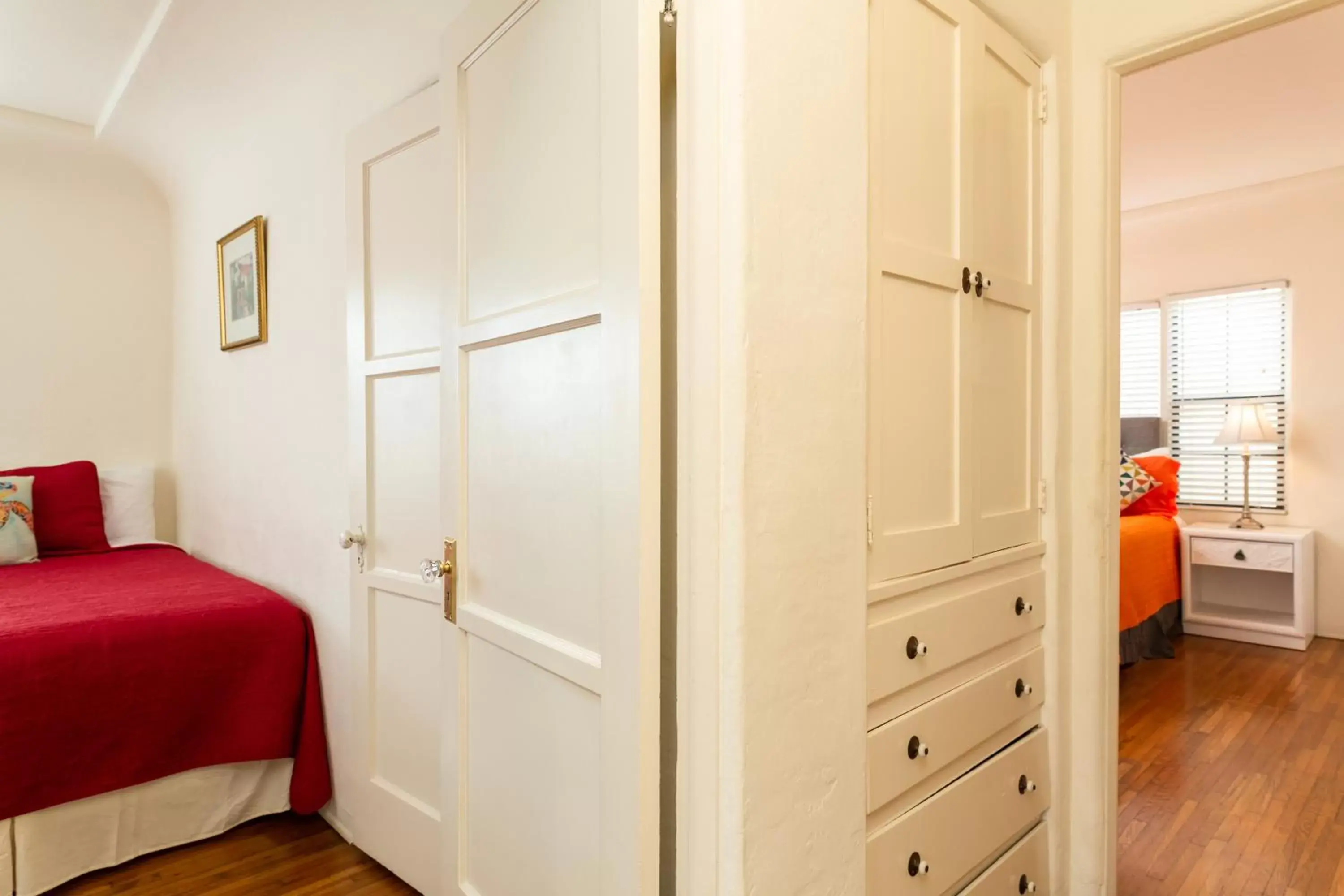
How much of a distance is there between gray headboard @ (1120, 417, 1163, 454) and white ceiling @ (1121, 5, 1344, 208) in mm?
1356

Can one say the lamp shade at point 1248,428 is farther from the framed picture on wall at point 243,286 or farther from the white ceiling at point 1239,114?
the framed picture on wall at point 243,286

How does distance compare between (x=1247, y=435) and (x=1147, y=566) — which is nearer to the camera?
(x=1147, y=566)

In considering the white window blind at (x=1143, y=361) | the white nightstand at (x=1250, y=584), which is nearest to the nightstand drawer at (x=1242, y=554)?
the white nightstand at (x=1250, y=584)

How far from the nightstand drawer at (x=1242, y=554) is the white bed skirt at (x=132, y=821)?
4.55 meters

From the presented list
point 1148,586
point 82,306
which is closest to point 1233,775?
point 1148,586

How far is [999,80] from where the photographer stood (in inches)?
63.6

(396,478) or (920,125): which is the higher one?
(920,125)

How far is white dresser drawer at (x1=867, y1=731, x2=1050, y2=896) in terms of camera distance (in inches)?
52.0

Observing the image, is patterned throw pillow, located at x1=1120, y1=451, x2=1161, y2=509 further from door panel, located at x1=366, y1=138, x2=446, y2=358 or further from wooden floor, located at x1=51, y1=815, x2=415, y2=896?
wooden floor, located at x1=51, y1=815, x2=415, y2=896

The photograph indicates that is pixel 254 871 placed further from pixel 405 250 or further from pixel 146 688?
pixel 405 250

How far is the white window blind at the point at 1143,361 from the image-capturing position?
4.84 meters

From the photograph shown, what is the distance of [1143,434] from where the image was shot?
481 centimetres

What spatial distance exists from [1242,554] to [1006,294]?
11.6 ft

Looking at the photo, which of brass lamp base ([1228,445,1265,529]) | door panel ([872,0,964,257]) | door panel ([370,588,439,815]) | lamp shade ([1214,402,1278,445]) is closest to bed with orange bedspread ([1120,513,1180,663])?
brass lamp base ([1228,445,1265,529])
